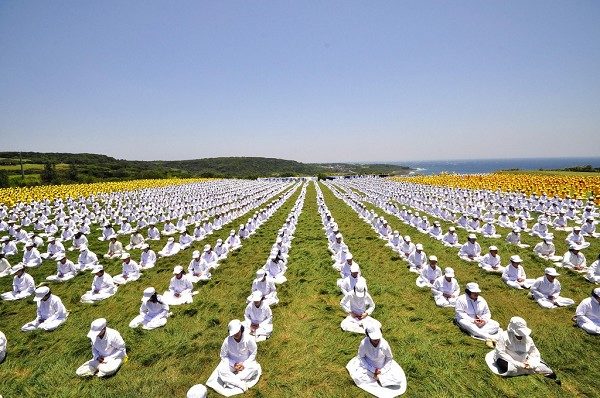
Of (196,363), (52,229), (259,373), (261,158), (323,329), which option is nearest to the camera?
(259,373)

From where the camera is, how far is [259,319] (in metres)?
6.67

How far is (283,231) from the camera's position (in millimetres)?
14586

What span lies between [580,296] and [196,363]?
875 centimetres

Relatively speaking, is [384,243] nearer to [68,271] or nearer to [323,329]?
[323,329]

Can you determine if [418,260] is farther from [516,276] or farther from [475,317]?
[475,317]

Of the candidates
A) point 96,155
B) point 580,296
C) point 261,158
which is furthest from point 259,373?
point 261,158

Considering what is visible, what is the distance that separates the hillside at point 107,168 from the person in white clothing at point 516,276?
55.2 metres

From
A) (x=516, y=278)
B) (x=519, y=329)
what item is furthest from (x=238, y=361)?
(x=516, y=278)

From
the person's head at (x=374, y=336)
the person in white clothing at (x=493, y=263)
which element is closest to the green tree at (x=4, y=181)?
the person's head at (x=374, y=336)

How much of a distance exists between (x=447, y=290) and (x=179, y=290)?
6.69m

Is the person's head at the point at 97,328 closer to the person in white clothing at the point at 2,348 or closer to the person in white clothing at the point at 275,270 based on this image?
the person in white clothing at the point at 2,348

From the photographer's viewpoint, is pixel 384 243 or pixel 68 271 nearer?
pixel 68 271

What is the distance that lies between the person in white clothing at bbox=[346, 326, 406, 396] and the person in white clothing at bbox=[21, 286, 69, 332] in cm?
634

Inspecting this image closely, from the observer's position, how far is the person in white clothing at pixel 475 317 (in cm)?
602
